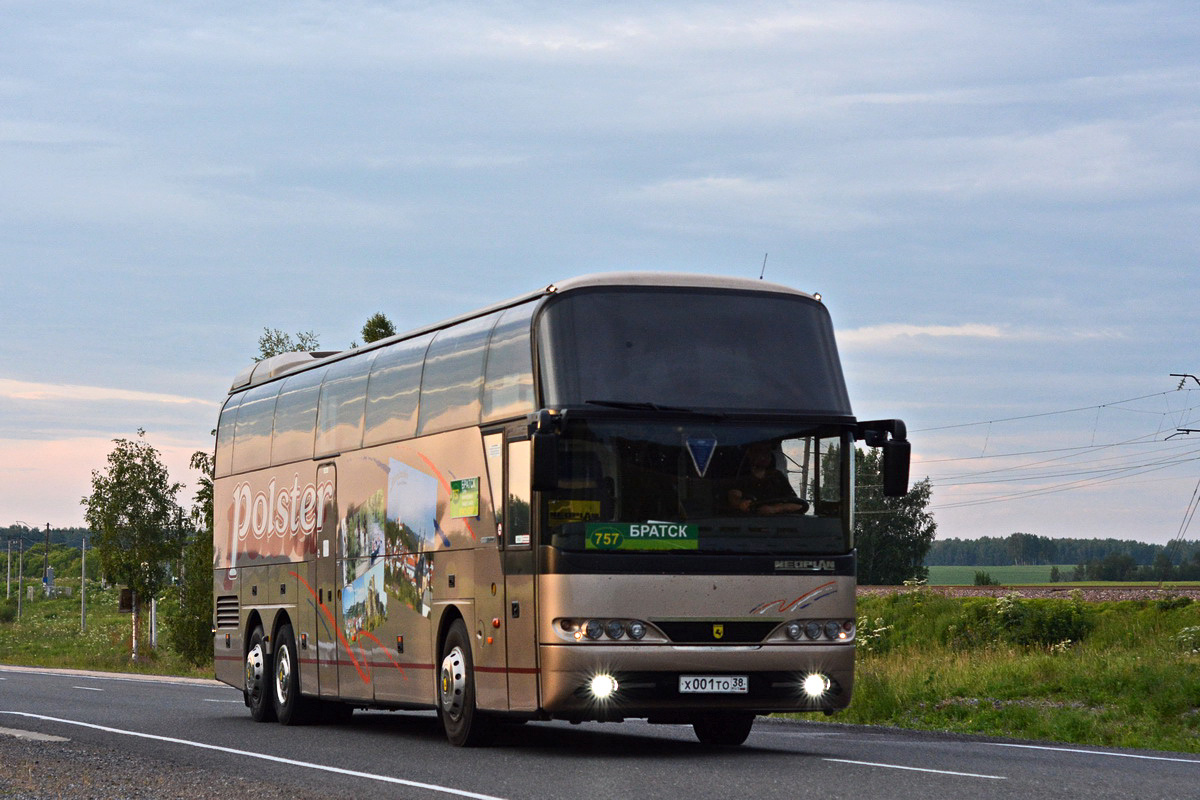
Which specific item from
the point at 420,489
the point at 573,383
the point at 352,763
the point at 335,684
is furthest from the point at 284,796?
the point at 335,684

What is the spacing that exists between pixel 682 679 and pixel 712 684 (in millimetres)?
247

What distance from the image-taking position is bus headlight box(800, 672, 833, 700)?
1395 cm

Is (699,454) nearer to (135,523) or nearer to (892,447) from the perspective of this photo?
(892,447)

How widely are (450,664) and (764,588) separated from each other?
11.0 feet

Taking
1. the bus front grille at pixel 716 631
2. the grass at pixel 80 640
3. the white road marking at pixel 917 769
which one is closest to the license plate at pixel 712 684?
the bus front grille at pixel 716 631

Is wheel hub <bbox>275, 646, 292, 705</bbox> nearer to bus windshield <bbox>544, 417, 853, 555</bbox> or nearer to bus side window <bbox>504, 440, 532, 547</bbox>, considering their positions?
bus side window <bbox>504, 440, 532, 547</bbox>

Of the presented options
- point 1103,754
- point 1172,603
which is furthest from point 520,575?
point 1172,603

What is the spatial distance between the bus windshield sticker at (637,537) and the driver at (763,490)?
1.75 feet

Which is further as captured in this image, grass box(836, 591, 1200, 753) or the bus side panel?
grass box(836, 591, 1200, 753)

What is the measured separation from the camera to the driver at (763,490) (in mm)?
13859

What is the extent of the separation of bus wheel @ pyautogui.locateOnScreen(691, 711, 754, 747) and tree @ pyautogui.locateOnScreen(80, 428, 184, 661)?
47469mm

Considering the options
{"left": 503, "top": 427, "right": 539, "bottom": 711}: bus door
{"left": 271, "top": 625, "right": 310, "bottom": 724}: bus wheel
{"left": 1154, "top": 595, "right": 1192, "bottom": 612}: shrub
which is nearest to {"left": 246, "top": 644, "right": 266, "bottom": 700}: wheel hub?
{"left": 271, "top": 625, "right": 310, "bottom": 724}: bus wheel

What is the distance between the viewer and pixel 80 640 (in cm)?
9281

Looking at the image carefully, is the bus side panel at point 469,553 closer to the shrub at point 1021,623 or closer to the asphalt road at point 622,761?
the asphalt road at point 622,761
